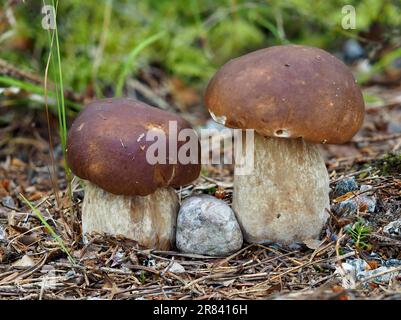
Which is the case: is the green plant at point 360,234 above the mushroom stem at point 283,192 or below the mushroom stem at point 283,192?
below

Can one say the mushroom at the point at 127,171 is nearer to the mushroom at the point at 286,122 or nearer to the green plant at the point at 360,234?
the mushroom at the point at 286,122

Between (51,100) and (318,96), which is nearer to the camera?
(318,96)

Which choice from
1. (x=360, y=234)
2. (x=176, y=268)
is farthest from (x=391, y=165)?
Result: (x=176, y=268)

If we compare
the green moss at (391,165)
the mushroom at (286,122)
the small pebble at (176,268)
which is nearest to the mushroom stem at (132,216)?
the small pebble at (176,268)

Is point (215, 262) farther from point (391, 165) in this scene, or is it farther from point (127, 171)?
point (391, 165)
